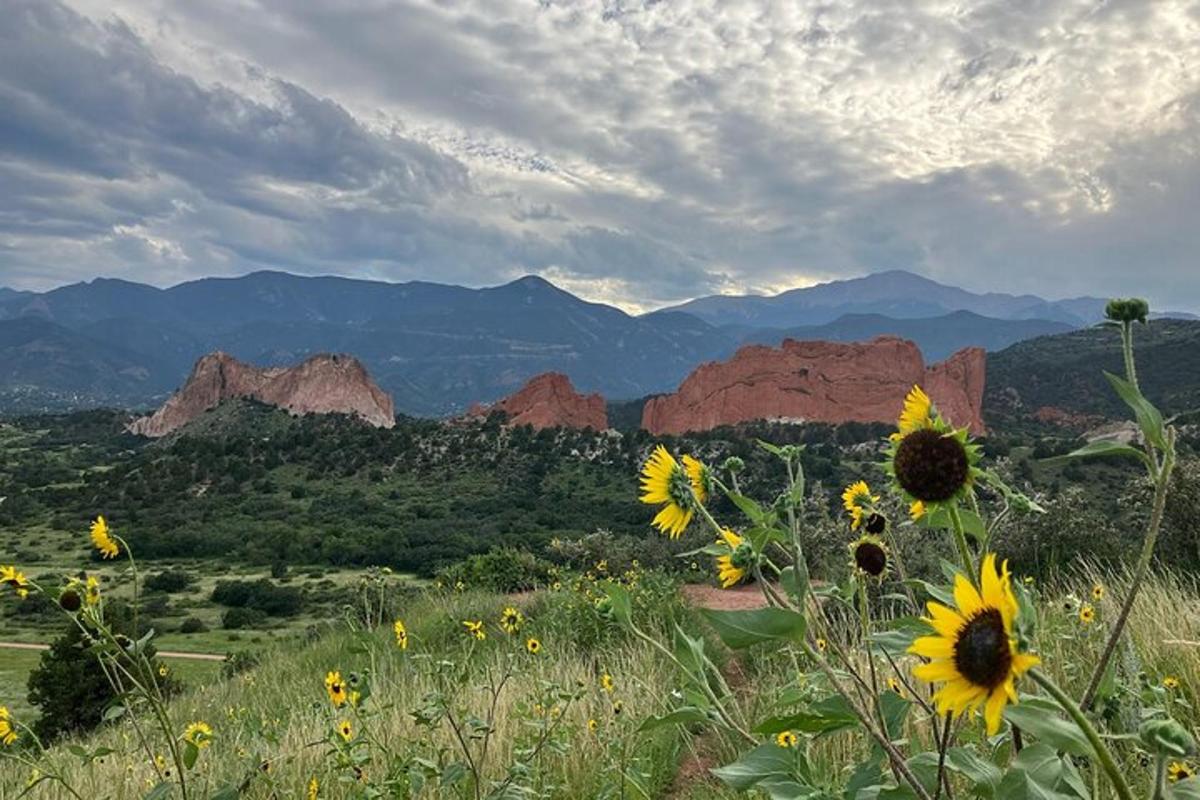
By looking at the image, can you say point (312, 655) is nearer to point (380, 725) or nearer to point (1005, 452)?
point (380, 725)

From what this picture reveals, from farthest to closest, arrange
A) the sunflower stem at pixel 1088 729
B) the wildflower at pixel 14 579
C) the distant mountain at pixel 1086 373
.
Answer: the distant mountain at pixel 1086 373 → the wildflower at pixel 14 579 → the sunflower stem at pixel 1088 729

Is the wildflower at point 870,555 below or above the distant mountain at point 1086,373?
below

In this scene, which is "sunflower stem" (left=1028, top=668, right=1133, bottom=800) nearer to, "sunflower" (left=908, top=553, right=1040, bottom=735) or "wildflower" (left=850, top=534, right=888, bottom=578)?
"sunflower" (left=908, top=553, right=1040, bottom=735)

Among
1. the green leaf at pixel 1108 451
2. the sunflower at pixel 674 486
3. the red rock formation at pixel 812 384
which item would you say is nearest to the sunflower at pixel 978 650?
the green leaf at pixel 1108 451

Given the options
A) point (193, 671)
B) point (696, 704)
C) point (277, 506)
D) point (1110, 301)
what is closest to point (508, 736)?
point (696, 704)

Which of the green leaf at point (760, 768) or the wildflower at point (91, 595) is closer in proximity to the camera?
the green leaf at point (760, 768)

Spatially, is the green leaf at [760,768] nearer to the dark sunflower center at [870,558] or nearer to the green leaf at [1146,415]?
the dark sunflower center at [870,558]

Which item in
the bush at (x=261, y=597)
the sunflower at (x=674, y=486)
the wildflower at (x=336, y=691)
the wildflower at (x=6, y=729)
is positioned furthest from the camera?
the bush at (x=261, y=597)

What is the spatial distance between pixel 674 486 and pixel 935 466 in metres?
0.79

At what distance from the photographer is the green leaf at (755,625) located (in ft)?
4.24

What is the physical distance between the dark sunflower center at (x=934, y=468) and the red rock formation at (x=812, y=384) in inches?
3251

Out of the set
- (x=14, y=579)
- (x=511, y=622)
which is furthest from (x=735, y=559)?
(x=511, y=622)

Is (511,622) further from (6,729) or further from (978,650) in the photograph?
(978,650)

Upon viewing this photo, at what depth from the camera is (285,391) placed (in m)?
113
